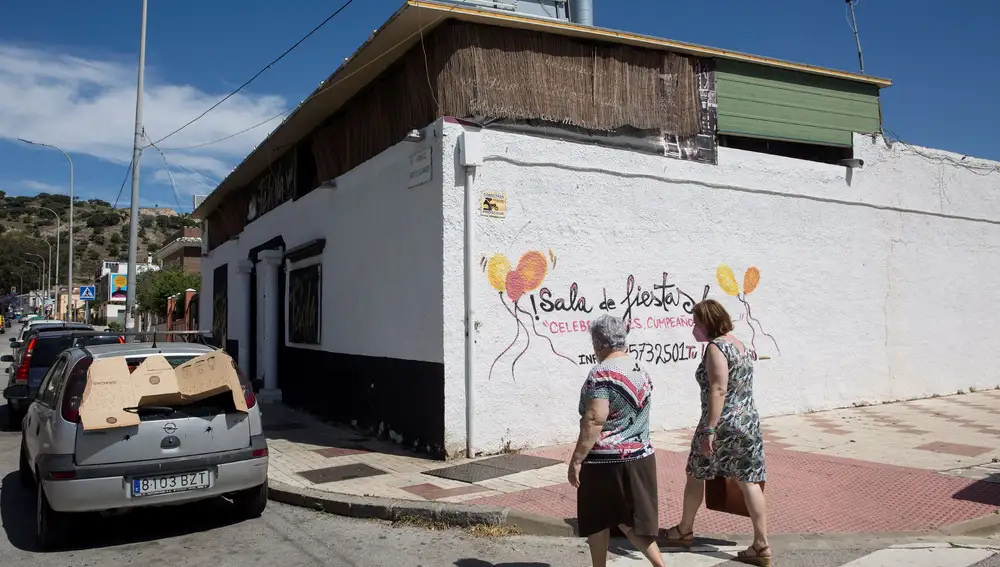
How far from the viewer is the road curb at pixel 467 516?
5.48m

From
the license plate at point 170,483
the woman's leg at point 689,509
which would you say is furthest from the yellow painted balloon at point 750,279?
the license plate at point 170,483

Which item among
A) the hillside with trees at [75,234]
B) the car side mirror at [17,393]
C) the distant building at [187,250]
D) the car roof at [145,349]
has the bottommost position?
the car side mirror at [17,393]

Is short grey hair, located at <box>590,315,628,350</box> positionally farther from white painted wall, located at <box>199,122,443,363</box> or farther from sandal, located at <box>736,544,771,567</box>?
white painted wall, located at <box>199,122,443,363</box>

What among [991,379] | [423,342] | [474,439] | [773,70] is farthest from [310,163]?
[991,379]

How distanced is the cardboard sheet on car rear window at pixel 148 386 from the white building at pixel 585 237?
2.79 metres

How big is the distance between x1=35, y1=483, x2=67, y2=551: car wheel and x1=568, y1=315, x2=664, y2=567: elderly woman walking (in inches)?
160

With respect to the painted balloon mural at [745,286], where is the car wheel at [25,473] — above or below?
below

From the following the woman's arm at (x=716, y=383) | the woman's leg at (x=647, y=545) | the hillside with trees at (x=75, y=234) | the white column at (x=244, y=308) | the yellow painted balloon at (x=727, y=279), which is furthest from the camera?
the hillside with trees at (x=75, y=234)

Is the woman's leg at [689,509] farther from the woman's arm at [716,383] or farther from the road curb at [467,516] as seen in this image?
the woman's arm at [716,383]

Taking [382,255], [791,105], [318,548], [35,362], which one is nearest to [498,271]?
[382,255]

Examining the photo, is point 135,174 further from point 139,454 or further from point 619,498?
point 619,498

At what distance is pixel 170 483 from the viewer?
5.51 m

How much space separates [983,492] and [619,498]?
4354mm

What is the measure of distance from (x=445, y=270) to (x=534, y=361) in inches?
61.7
